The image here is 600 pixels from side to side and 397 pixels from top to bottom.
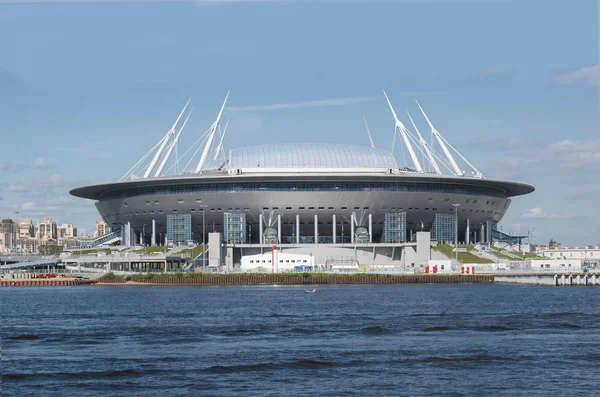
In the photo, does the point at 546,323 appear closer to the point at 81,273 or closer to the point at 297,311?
the point at 297,311

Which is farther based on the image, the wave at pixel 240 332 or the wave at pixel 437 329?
the wave at pixel 437 329

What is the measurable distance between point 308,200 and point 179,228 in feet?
58.9

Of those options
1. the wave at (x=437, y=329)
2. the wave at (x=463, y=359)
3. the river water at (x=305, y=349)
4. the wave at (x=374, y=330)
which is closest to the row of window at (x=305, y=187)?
the river water at (x=305, y=349)

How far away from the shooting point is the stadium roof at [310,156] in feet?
421

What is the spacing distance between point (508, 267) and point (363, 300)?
51559mm

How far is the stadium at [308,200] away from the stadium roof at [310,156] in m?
0.13

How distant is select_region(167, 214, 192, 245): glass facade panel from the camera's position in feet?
416

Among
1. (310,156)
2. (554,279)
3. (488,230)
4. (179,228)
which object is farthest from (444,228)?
(179,228)

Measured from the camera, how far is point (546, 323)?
1913 inches

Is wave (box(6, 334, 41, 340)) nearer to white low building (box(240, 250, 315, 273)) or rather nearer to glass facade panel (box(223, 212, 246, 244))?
white low building (box(240, 250, 315, 273))

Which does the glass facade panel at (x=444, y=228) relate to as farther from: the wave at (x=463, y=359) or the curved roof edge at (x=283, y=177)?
the wave at (x=463, y=359)

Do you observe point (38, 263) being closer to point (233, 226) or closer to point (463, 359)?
point (233, 226)

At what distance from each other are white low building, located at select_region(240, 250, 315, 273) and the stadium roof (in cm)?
1519

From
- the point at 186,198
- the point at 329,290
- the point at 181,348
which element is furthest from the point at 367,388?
the point at 186,198
